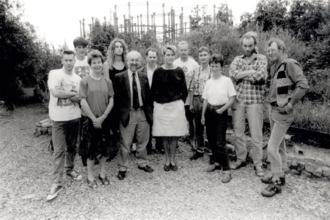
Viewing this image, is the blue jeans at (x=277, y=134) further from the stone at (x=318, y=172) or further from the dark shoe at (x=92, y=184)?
the dark shoe at (x=92, y=184)

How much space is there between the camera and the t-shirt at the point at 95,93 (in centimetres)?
402

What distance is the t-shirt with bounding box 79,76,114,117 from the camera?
4.02m

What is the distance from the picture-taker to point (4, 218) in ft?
11.2

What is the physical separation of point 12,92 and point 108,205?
989 cm

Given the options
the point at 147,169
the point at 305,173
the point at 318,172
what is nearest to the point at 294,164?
the point at 305,173

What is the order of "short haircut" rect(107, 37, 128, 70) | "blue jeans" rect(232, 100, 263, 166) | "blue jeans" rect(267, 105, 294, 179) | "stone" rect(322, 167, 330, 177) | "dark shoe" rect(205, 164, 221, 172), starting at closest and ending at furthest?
"blue jeans" rect(267, 105, 294, 179) < "stone" rect(322, 167, 330, 177) < "blue jeans" rect(232, 100, 263, 166) < "short haircut" rect(107, 37, 128, 70) < "dark shoe" rect(205, 164, 221, 172)

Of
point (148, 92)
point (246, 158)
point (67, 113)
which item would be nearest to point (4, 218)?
point (67, 113)

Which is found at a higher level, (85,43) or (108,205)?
(85,43)

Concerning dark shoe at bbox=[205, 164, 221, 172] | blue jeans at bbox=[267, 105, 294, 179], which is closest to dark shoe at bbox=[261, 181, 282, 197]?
blue jeans at bbox=[267, 105, 294, 179]

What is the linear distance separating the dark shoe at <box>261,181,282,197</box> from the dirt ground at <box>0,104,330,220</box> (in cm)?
6

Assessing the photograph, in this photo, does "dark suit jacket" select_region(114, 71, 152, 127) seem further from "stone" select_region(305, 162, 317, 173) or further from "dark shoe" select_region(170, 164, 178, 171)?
"stone" select_region(305, 162, 317, 173)

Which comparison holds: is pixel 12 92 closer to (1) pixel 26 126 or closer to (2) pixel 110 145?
(1) pixel 26 126

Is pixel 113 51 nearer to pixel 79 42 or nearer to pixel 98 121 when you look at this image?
pixel 79 42

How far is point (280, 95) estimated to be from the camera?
3.77 metres
